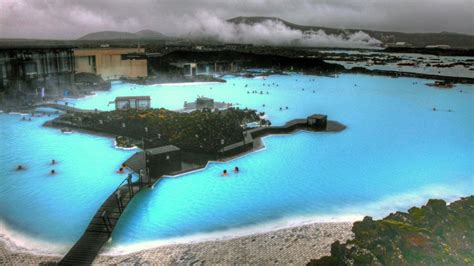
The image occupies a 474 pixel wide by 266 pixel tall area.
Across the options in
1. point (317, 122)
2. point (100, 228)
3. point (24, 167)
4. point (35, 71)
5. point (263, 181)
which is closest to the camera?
point (100, 228)

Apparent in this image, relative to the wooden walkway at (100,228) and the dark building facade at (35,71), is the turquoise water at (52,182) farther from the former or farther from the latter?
the dark building facade at (35,71)

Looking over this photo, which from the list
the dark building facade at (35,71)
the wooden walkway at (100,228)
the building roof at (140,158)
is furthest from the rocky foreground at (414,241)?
the dark building facade at (35,71)

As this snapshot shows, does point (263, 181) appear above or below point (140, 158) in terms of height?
below

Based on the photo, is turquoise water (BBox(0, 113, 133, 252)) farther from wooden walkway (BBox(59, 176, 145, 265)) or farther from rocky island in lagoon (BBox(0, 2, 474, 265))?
wooden walkway (BBox(59, 176, 145, 265))

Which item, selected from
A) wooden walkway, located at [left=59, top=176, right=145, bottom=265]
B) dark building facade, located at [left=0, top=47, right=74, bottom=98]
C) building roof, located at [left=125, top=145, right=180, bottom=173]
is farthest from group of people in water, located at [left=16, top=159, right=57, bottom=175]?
dark building facade, located at [left=0, top=47, right=74, bottom=98]

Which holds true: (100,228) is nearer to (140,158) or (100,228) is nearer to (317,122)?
(140,158)

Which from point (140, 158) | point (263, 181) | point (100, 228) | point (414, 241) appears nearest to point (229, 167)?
point (263, 181)
